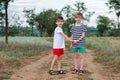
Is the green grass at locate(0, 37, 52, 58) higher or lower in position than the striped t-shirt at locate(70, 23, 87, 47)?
lower

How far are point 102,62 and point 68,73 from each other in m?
4.45

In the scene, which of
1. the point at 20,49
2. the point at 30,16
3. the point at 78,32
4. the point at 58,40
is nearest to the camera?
the point at 58,40

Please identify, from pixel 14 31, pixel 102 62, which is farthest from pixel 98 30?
pixel 102 62

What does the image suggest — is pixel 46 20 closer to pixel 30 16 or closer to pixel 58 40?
pixel 30 16

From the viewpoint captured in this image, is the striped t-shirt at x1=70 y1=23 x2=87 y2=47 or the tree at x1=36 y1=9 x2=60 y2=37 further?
the tree at x1=36 y1=9 x2=60 y2=37

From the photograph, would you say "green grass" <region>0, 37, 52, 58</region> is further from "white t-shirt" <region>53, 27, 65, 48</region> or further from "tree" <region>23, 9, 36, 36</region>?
"tree" <region>23, 9, 36, 36</region>

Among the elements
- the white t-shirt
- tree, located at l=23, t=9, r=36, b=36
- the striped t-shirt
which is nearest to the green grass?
the white t-shirt

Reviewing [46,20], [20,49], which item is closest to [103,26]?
[46,20]

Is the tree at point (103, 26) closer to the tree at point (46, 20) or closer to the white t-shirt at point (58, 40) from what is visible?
the tree at point (46, 20)

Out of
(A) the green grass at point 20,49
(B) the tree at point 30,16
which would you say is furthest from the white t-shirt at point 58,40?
(B) the tree at point 30,16

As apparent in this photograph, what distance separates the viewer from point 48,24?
75500 millimetres

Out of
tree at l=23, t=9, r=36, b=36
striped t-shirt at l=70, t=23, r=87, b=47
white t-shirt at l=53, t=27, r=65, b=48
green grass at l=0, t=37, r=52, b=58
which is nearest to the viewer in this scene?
white t-shirt at l=53, t=27, r=65, b=48

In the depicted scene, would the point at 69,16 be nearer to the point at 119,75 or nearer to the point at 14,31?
the point at 14,31

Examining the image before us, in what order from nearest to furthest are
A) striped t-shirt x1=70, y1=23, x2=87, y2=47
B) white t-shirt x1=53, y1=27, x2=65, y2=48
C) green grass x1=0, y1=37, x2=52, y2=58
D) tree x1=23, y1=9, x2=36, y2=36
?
white t-shirt x1=53, y1=27, x2=65, y2=48 → striped t-shirt x1=70, y1=23, x2=87, y2=47 → green grass x1=0, y1=37, x2=52, y2=58 → tree x1=23, y1=9, x2=36, y2=36
